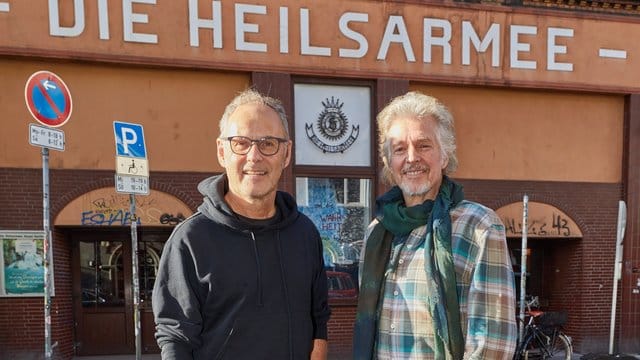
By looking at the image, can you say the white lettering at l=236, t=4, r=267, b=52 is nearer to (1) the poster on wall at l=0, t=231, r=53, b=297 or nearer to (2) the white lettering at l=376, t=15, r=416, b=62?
(2) the white lettering at l=376, t=15, r=416, b=62

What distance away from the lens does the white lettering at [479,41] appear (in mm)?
7562

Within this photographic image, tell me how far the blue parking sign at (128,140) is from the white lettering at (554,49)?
695 cm

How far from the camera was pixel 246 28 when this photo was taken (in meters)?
6.98

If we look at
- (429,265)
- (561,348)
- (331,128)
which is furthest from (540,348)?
(429,265)

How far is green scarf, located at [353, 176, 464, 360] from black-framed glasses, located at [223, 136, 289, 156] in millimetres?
629

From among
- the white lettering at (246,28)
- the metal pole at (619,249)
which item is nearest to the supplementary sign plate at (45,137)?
the white lettering at (246,28)

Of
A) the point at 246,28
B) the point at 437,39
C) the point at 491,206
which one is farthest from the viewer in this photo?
the point at 491,206

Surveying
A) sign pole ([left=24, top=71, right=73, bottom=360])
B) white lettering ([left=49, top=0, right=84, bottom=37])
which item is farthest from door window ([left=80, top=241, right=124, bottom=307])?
white lettering ([left=49, top=0, right=84, bottom=37])

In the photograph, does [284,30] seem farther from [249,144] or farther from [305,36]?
[249,144]

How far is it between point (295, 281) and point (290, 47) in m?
5.88

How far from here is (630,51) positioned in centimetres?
802


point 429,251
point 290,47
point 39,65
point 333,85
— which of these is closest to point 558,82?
point 333,85

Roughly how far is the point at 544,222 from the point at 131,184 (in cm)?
697

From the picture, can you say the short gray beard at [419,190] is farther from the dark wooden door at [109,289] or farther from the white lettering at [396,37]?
the dark wooden door at [109,289]
